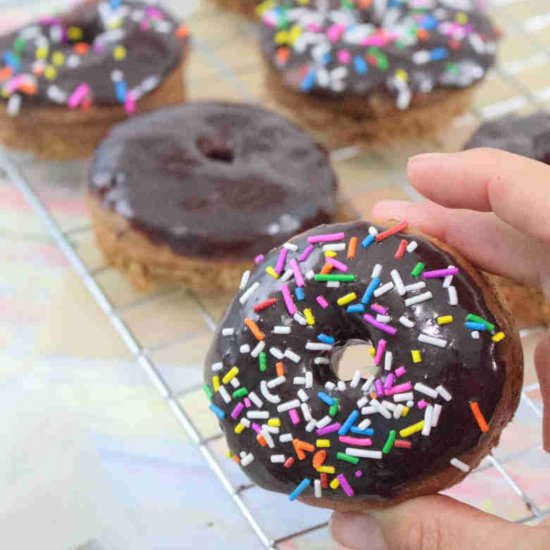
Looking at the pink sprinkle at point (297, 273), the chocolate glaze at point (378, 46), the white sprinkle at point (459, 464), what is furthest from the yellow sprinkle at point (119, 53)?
the white sprinkle at point (459, 464)

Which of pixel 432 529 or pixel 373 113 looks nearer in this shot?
pixel 432 529

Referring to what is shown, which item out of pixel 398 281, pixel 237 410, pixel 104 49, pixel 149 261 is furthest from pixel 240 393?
pixel 104 49

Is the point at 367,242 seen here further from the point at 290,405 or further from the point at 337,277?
the point at 290,405

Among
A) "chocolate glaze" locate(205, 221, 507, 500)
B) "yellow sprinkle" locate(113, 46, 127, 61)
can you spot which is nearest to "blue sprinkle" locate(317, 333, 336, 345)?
"chocolate glaze" locate(205, 221, 507, 500)

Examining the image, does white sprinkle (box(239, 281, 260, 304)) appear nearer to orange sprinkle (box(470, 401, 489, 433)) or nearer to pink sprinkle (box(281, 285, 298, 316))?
pink sprinkle (box(281, 285, 298, 316))

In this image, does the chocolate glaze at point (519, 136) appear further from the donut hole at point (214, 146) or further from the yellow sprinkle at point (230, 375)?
the yellow sprinkle at point (230, 375)

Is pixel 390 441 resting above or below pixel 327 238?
below
